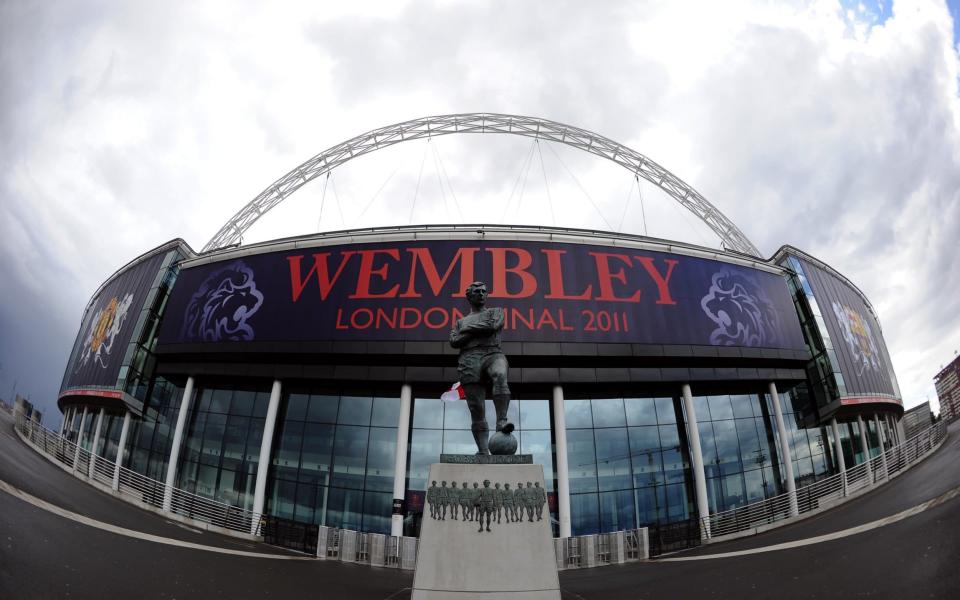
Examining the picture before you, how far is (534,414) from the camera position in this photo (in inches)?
942

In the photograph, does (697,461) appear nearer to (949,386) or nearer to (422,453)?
(422,453)

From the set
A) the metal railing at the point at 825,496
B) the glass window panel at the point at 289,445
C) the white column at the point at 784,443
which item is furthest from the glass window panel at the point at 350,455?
the white column at the point at 784,443

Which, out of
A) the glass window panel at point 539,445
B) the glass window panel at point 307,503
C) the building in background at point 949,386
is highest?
the building in background at point 949,386

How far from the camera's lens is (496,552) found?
7199mm

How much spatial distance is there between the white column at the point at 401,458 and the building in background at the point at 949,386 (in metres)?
87.9

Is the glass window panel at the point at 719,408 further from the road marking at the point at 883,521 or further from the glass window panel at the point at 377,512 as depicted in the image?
the glass window panel at the point at 377,512

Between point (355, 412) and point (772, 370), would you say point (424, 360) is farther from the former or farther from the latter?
point (772, 370)

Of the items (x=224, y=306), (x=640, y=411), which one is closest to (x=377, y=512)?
(x=224, y=306)

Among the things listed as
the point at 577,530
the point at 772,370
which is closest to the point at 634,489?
the point at 577,530

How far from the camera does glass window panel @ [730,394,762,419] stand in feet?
84.2

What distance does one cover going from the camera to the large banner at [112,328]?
99.8 feet

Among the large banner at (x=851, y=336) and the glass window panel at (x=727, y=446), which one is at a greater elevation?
the large banner at (x=851, y=336)

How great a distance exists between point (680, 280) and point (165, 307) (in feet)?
107

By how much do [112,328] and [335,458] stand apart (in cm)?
2118
